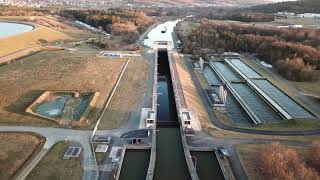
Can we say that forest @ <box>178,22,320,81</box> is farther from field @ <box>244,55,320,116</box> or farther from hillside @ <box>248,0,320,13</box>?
hillside @ <box>248,0,320,13</box>

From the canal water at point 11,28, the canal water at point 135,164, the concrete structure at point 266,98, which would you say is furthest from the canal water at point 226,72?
the canal water at point 11,28

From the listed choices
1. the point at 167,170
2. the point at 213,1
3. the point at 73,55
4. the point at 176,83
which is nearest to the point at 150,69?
the point at 176,83

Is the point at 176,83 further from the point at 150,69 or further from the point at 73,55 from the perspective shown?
the point at 73,55

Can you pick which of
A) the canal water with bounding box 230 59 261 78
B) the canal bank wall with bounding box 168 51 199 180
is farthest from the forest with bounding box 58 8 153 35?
the canal water with bounding box 230 59 261 78

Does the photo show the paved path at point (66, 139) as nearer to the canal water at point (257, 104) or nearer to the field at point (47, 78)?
the field at point (47, 78)

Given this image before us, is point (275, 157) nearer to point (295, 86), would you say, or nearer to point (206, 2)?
point (295, 86)

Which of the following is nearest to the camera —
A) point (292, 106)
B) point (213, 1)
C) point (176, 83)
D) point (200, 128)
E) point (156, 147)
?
point (156, 147)

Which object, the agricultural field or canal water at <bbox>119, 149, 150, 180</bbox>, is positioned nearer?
the agricultural field
